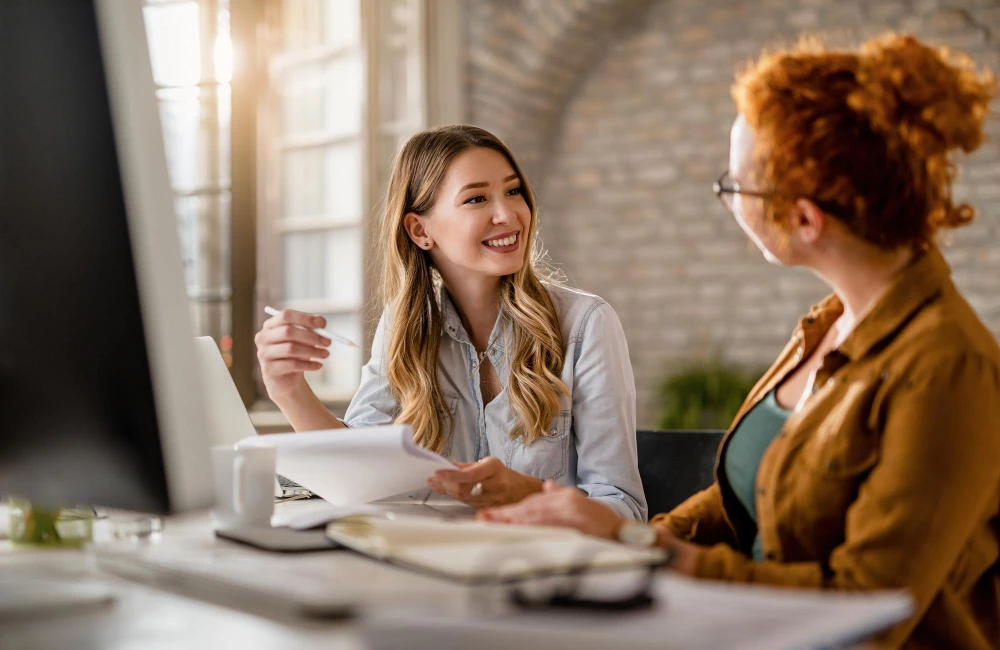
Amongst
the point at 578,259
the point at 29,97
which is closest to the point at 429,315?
the point at 29,97

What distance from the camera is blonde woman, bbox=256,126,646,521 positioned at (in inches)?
67.7

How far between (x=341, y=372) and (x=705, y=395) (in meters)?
1.63

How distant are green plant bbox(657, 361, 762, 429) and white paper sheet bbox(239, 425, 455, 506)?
325 cm

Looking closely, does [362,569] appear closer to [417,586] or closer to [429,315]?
[417,586]

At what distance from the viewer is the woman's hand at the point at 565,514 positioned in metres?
1.00

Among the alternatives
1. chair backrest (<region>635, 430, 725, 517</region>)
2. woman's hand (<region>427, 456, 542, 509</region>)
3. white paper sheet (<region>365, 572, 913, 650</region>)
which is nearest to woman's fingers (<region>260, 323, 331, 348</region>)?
woman's hand (<region>427, 456, 542, 509</region>)

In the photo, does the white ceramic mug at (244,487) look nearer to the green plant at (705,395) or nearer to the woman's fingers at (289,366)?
the woman's fingers at (289,366)

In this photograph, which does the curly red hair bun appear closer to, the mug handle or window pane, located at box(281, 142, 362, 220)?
the mug handle

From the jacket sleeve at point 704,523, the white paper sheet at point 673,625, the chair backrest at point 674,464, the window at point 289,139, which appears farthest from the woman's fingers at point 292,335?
the window at point 289,139

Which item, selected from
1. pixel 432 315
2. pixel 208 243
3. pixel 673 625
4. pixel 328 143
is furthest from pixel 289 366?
pixel 328 143

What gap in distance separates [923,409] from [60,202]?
74cm

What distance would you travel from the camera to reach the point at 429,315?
80.0 inches

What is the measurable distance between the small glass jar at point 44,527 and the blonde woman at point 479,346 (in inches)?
23.1

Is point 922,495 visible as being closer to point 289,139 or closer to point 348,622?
point 348,622
